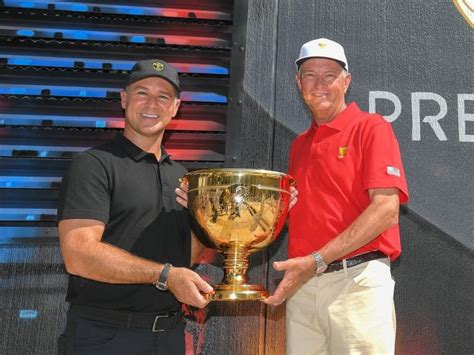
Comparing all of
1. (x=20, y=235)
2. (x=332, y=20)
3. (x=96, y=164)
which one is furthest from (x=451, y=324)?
(x=20, y=235)

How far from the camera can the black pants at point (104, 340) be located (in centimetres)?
189

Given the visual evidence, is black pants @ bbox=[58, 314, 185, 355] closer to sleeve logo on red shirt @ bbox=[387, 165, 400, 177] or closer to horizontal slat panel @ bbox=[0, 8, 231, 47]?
sleeve logo on red shirt @ bbox=[387, 165, 400, 177]

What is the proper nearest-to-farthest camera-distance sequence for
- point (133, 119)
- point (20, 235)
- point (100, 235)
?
1. point (100, 235)
2. point (133, 119)
3. point (20, 235)

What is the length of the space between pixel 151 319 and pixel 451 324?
1537 millimetres

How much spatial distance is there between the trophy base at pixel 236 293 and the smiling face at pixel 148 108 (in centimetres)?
66

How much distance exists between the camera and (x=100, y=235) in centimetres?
189

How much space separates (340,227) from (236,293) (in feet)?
1.75

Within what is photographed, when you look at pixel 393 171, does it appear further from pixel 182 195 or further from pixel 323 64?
pixel 182 195

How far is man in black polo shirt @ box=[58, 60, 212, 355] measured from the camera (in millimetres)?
1834

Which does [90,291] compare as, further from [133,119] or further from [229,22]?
[229,22]

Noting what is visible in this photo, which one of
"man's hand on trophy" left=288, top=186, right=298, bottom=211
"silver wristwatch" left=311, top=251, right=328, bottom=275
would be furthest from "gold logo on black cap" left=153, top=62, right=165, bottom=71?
"silver wristwatch" left=311, top=251, right=328, bottom=275

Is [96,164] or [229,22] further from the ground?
[229,22]

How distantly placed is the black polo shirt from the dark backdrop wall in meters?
0.84

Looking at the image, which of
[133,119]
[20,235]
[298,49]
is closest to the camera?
[133,119]
